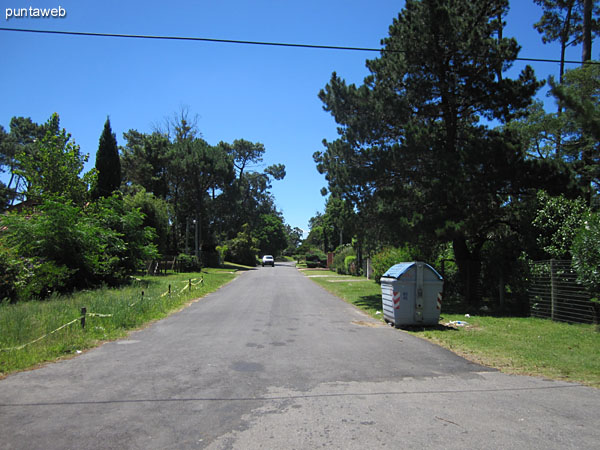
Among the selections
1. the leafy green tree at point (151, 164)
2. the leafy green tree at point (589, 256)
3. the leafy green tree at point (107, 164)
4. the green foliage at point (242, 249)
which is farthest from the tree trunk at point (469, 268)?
the green foliage at point (242, 249)

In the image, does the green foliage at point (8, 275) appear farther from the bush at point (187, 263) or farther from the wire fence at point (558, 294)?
the bush at point (187, 263)

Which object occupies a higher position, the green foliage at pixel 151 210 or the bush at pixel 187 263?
the green foliage at pixel 151 210

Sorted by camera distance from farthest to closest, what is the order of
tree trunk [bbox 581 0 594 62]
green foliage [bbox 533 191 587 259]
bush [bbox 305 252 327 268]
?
bush [bbox 305 252 327 268], tree trunk [bbox 581 0 594 62], green foliage [bbox 533 191 587 259]

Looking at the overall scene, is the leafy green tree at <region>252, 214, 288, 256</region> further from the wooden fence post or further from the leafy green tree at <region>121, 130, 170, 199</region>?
the wooden fence post

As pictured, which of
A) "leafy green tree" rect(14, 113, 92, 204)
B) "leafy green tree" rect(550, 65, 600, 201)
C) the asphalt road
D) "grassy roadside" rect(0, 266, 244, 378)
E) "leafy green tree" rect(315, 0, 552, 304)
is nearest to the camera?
the asphalt road

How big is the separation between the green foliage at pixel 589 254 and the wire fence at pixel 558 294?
1.26 feet

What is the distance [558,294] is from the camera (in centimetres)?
1173

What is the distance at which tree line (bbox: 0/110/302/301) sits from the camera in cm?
1582

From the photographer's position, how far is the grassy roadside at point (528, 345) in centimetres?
687

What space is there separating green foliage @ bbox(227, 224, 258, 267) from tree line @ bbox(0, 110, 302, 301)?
15cm

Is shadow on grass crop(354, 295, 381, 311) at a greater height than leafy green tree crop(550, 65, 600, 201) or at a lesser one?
lesser

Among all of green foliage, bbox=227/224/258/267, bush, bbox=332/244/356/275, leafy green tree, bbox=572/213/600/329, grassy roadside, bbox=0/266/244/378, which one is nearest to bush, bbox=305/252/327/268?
green foliage, bbox=227/224/258/267

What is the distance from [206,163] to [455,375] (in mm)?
42479

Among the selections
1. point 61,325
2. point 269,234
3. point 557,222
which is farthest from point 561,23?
point 269,234
